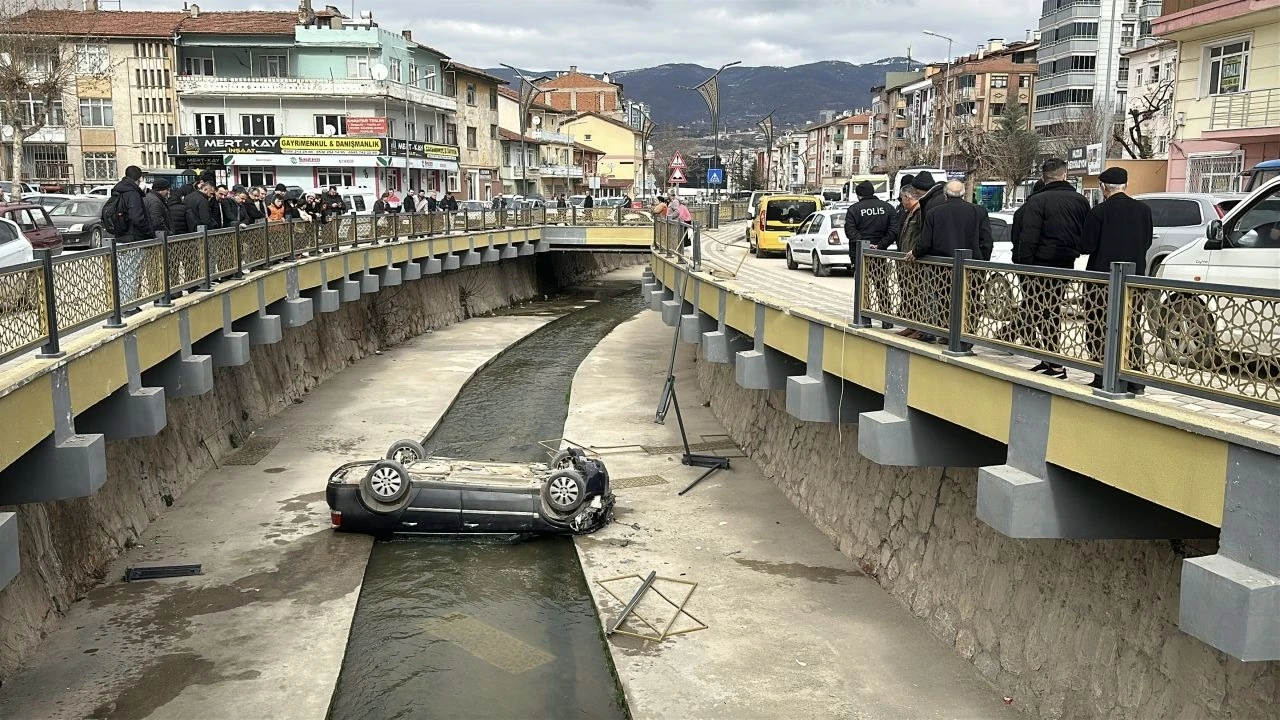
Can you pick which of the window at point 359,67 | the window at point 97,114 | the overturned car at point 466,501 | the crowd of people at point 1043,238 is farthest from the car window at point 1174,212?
the window at point 97,114

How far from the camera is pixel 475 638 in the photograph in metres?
11.8

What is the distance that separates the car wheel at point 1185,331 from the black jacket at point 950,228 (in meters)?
2.84

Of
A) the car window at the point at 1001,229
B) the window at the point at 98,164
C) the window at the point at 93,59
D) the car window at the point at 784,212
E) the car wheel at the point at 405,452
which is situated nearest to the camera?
the car wheel at the point at 405,452

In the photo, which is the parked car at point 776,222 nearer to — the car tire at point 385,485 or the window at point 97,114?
the car tire at point 385,485

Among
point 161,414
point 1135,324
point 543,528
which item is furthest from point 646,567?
point 1135,324

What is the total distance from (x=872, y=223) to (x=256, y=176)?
53.4 m

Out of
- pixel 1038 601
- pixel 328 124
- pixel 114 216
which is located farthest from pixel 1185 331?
pixel 328 124

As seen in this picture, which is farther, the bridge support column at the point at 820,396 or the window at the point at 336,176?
the window at the point at 336,176

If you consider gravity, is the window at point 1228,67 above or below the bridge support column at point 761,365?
above

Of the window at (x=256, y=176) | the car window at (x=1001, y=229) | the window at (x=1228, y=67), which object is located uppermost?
the window at (x=1228, y=67)

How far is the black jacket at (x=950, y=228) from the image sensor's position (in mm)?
8867

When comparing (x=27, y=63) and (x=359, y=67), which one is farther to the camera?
(x=359, y=67)

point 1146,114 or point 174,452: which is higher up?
point 1146,114

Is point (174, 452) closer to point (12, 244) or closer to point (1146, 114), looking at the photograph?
point (12, 244)
